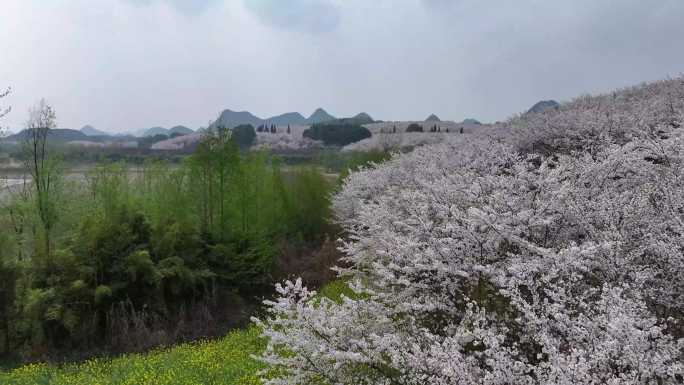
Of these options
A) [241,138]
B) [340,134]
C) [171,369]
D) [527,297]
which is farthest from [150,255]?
[340,134]

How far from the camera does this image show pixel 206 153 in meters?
13.3

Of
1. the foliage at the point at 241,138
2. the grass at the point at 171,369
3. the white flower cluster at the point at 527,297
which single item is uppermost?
the foliage at the point at 241,138

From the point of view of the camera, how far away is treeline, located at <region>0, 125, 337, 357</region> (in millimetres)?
10727

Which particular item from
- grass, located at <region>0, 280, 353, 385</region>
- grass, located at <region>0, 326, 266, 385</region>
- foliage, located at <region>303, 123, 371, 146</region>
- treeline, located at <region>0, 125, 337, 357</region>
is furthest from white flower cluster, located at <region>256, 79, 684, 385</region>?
foliage, located at <region>303, 123, 371, 146</region>

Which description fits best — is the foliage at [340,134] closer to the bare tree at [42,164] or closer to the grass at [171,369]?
the bare tree at [42,164]

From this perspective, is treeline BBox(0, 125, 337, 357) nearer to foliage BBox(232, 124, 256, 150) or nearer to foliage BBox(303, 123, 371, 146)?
foliage BBox(232, 124, 256, 150)

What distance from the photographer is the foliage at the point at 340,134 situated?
218 ft

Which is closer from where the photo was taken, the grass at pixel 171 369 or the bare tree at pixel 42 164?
the grass at pixel 171 369

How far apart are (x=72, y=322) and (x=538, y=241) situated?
30.5 ft

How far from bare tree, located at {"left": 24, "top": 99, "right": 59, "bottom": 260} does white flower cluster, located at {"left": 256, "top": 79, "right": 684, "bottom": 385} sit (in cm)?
1190

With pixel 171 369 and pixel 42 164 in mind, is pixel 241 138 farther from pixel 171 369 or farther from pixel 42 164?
pixel 171 369

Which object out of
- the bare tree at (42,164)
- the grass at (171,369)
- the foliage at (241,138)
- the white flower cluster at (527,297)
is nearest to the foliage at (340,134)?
the foliage at (241,138)

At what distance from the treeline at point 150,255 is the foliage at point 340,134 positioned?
159ft

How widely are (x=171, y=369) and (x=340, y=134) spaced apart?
6314 cm
